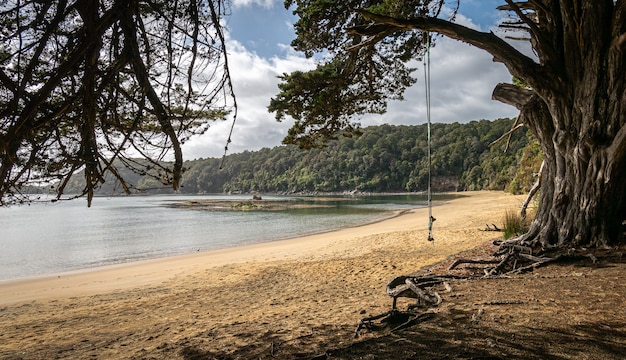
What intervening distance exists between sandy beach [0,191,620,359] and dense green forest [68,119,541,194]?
58.9m

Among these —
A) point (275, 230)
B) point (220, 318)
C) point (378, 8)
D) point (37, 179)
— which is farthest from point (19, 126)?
point (275, 230)

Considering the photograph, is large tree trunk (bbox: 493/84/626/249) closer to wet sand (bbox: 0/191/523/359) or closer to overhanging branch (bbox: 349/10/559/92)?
overhanging branch (bbox: 349/10/559/92)

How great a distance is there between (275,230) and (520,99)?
17.1m

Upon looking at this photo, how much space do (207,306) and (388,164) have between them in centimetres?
8651

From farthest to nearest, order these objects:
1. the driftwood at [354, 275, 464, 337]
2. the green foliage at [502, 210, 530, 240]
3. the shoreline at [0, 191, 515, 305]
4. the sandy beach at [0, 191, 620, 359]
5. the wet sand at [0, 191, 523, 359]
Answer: the shoreline at [0, 191, 515, 305]
the green foliage at [502, 210, 530, 240]
the wet sand at [0, 191, 523, 359]
the sandy beach at [0, 191, 620, 359]
the driftwood at [354, 275, 464, 337]

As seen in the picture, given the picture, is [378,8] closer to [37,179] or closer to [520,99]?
[520,99]

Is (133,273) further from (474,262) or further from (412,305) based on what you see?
(412,305)

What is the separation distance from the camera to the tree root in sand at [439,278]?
3.07 meters

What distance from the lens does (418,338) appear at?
2.55m

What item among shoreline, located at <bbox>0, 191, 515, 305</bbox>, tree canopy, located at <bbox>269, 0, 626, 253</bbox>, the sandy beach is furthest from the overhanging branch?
shoreline, located at <bbox>0, 191, 515, 305</bbox>

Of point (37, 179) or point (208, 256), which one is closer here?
point (37, 179)

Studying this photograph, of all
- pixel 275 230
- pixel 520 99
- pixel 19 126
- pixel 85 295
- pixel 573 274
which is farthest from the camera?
pixel 275 230

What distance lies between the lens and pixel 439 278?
429 centimetres

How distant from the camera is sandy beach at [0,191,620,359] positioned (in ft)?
11.1
